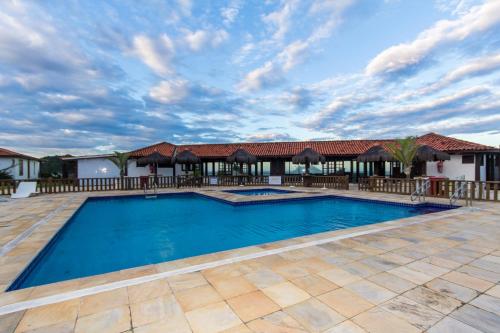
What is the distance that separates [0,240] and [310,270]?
660 centimetres

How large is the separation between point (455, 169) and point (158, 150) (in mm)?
25324

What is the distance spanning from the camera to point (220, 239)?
6.45 meters

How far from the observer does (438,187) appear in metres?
11.1

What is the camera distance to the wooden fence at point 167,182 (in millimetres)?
14297

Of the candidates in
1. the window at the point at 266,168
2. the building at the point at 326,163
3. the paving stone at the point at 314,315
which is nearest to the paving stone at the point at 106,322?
the paving stone at the point at 314,315

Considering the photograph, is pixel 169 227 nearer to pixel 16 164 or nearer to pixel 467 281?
pixel 467 281

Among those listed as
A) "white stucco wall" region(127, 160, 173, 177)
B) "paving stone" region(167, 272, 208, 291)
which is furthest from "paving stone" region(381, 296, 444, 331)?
"white stucco wall" region(127, 160, 173, 177)

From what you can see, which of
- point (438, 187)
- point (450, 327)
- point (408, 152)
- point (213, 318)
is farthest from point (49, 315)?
point (408, 152)

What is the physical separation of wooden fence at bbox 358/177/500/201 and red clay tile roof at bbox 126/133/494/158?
5.57m

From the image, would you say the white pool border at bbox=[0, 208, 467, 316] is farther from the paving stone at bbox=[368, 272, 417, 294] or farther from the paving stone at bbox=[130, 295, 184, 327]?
the paving stone at bbox=[368, 272, 417, 294]

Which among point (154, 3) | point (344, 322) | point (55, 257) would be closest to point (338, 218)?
point (344, 322)

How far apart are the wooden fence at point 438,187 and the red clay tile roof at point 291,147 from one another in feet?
18.3

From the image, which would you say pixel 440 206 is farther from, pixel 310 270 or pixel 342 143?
pixel 342 143

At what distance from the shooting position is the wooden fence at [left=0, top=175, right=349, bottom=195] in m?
14.3
